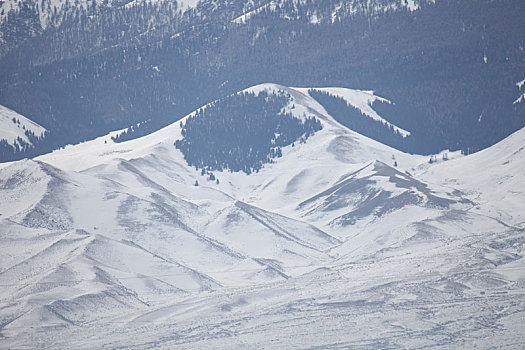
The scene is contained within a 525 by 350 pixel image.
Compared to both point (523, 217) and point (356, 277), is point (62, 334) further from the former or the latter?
point (523, 217)

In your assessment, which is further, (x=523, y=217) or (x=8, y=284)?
(x=523, y=217)

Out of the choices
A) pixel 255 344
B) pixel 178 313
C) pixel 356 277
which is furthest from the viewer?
pixel 356 277

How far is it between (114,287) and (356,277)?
34.1m

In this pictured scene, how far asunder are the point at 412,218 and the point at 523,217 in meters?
18.3

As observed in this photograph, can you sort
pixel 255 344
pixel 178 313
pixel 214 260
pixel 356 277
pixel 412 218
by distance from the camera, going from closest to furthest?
1. pixel 255 344
2. pixel 178 313
3. pixel 356 277
4. pixel 214 260
5. pixel 412 218

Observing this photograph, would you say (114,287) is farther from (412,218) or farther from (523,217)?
(523,217)

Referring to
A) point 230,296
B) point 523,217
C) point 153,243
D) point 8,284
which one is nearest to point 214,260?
point 153,243

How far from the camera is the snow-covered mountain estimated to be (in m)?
132

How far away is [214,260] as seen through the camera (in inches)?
6742

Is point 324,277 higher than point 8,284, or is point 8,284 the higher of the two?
point 8,284

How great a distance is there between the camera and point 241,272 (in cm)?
16600

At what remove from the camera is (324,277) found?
533 feet

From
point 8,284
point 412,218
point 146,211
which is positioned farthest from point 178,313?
point 412,218

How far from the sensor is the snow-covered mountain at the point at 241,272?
5182 inches
